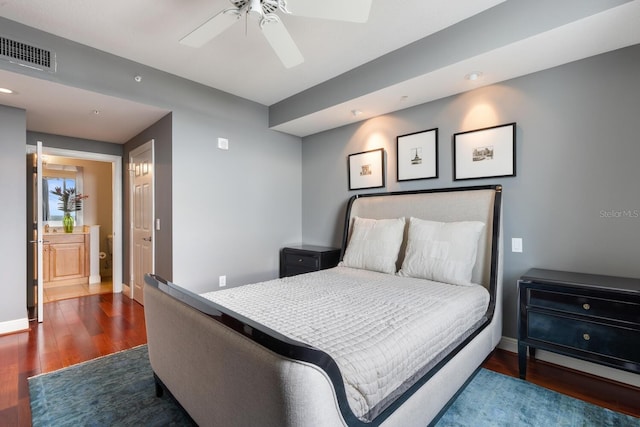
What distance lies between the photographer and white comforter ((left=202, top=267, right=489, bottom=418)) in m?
1.18

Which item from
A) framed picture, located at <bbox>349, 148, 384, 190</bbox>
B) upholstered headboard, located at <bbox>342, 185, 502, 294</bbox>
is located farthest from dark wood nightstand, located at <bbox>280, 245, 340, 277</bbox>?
framed picture, located at <bbox>349, 148, 384, 190</bbox>

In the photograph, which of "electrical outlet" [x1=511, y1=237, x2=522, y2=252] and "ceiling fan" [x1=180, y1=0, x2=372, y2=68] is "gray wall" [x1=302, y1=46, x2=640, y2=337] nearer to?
"electrical outlet" [x1=511, y1=237, x2=522, y2=252]

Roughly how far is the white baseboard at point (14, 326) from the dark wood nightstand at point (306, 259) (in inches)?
106

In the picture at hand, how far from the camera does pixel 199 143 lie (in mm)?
3322

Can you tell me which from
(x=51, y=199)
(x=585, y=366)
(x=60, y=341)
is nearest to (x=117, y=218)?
(x=51, y=199)

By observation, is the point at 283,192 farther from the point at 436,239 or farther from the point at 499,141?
the point at 499,141

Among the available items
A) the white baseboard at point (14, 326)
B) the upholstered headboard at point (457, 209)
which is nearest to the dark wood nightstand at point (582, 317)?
the upholstered headboard at point (457, 209)

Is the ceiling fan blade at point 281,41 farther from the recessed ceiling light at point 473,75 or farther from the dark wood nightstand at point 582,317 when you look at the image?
the dark wood nightstand at point 582,317

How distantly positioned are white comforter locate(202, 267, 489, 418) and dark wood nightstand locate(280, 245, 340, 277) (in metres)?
0.95

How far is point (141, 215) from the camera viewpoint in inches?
155

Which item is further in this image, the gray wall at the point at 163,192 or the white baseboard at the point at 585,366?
the gray wall at the point at 163,192

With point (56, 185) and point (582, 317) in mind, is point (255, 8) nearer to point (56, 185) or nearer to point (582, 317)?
point (582, 317)

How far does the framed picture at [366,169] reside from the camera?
346 centimetres

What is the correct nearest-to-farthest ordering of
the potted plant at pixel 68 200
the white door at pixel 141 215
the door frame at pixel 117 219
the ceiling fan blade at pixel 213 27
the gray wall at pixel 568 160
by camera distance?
the ceiling fan blade at pixel 213 27, the gray wall at pixel 568 160, the white door at pixel 141 215, the door frame at pixel 117 219, the potted plant at pixel 68 200
